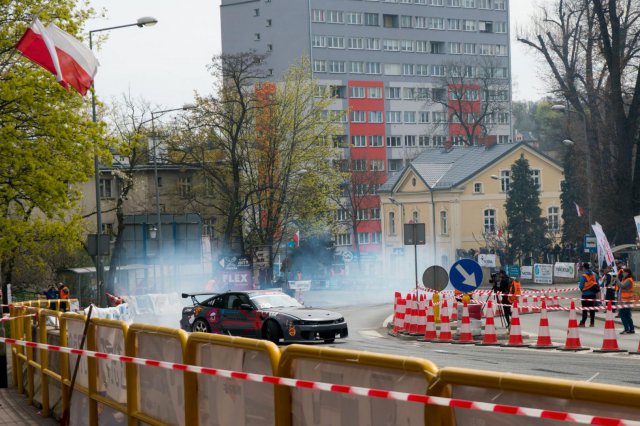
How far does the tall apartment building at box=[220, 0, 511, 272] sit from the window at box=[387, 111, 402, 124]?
0.12 m

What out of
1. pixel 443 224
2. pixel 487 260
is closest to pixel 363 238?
pixel 443 224

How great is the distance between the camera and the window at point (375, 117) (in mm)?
131375

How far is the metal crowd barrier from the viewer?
5.02 m

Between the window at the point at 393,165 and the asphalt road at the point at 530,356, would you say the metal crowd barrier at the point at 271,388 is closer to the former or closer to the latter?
the asphalt road at the point at 530,356

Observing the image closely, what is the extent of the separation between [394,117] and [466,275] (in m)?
109

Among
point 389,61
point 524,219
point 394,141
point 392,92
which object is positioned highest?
point 389,61

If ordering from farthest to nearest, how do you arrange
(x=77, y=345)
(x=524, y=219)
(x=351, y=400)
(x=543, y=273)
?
(x=524, y=219) < (x=543, y=273) < (x=77, y=345) < (x=351, y=400)

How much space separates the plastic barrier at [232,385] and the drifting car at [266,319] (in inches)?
612

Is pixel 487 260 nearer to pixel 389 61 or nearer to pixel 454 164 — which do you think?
pixel 454 164

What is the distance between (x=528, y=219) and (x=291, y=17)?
55865 millimetres

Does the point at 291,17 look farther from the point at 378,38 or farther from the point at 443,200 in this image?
the point at 443,200

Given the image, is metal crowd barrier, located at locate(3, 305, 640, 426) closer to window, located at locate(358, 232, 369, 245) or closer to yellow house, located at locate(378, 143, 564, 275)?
yellow house, located at locate(378, 143, 564, 275)

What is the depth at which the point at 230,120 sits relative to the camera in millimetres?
63875

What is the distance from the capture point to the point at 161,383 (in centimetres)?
942
